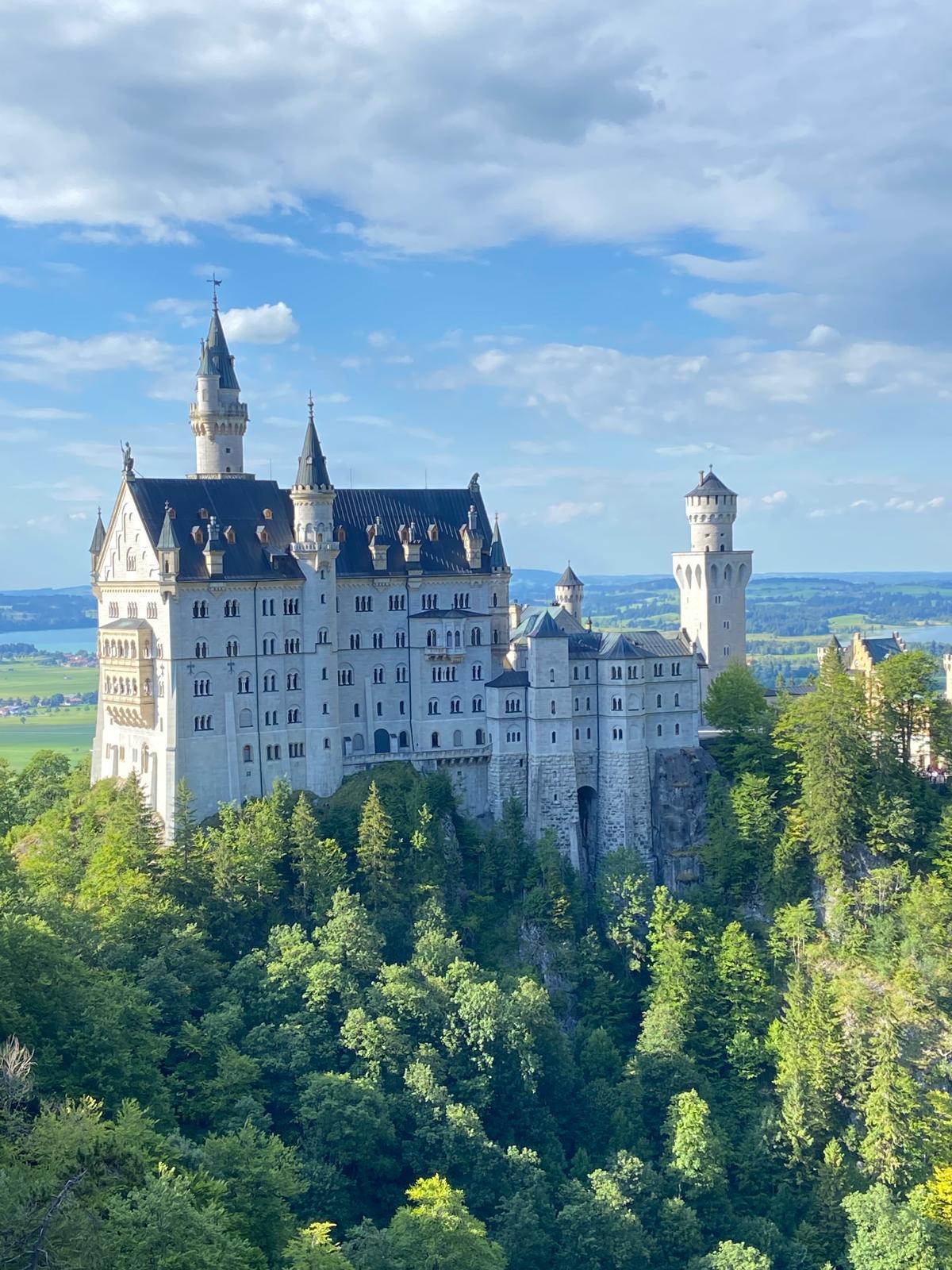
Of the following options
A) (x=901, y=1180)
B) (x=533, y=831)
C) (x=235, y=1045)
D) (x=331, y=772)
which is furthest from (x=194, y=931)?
(x=901, y=1180)

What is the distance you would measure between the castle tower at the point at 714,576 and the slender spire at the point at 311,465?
37522mm

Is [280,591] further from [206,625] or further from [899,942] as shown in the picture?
[899,942]

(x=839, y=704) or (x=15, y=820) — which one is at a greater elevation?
(x=839, y=704)

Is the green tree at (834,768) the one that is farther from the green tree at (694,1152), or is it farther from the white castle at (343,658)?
the green tree at (694,1152)

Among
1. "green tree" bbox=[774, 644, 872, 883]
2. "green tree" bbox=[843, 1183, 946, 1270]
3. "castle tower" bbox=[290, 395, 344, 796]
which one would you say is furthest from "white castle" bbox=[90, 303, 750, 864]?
"green tree" bbox=[843, 1183, 946, 1270]

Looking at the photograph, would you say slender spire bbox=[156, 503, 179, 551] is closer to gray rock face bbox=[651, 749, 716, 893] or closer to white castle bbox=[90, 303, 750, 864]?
white castle bbox=[90, 303, 750, 864]

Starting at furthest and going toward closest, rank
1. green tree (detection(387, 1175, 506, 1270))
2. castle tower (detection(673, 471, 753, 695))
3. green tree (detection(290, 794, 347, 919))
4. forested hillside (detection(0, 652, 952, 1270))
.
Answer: castle tower (detection(673, 471, 753, 695))
green tree (detection(290, 794, 347, 919))
forested hillside (detection(0, 652, 952, 1270))
green tree (detection(387, 1175, 506, 1270))

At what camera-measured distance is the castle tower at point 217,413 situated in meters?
109

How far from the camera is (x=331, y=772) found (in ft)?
334

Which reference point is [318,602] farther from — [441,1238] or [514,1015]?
[441,1238]

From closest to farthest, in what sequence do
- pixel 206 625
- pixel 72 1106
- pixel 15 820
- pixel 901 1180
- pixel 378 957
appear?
pixel 72 1106 → pixel 901 1180 → pixel 378 957 → pixel 206 625 → pixel 15 820

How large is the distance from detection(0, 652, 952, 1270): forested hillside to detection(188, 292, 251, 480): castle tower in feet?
79.2

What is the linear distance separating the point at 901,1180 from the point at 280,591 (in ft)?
165

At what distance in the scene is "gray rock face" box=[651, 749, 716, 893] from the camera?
106062 millimetres
